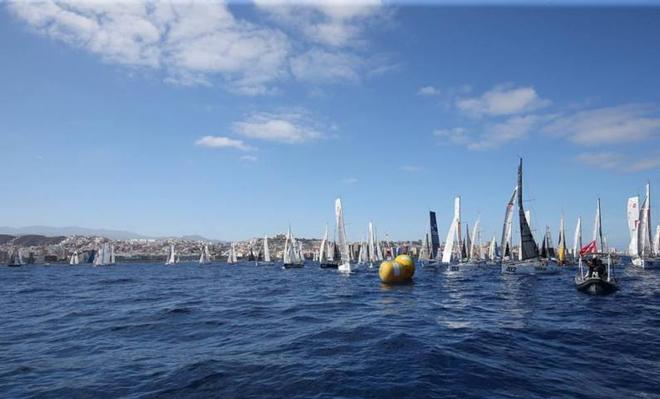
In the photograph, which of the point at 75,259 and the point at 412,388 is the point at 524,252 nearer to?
the point at 412,388

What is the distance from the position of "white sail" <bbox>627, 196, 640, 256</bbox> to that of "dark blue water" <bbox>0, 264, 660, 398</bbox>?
59.8 metres

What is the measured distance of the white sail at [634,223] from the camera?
7706 cm

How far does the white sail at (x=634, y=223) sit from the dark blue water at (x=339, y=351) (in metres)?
59.8

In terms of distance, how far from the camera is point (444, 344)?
1559 cm

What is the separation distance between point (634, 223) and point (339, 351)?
81.8m

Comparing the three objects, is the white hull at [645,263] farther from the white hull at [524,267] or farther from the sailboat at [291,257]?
the sailboat at [291,257]

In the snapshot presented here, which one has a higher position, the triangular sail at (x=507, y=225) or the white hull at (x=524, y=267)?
the triangular sail at (x=507, y=225)

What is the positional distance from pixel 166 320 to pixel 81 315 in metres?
6.61

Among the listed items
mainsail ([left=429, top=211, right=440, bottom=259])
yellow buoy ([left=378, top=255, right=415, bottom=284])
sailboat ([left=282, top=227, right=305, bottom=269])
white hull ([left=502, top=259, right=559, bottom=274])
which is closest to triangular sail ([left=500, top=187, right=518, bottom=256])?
white hull ([left=502, top=259, right=559, bottom=274])

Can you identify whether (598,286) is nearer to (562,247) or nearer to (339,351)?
(339,351)

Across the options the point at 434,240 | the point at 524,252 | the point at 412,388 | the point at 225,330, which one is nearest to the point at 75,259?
the point at 434,240

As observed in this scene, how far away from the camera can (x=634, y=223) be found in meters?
78.2

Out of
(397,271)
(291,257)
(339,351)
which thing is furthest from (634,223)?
(339,351)

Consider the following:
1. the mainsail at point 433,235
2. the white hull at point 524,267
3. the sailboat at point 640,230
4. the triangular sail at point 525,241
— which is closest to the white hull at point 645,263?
the sailboat at point 640,230
